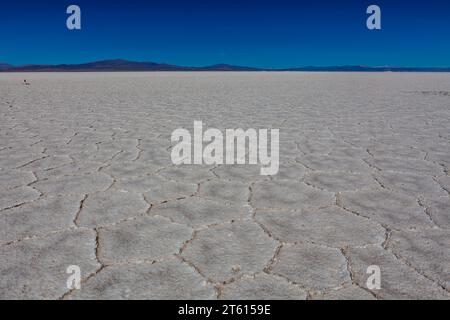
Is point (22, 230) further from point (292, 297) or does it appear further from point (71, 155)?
point (71, 155)

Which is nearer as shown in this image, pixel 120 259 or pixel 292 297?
pixel 292 297

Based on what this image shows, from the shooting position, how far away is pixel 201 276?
124 centimetres
